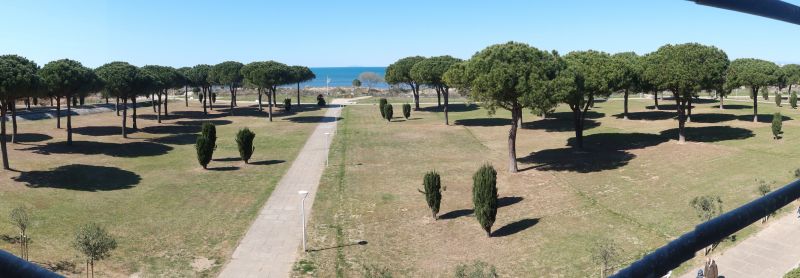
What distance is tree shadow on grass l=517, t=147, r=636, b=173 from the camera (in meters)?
37.9

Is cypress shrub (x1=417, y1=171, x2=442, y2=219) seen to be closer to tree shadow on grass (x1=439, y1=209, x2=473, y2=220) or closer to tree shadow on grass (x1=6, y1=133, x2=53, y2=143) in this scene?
tree shadow on grass (x1=439, y1=209, x2=473, y2=220)

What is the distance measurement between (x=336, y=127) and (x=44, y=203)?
135ft

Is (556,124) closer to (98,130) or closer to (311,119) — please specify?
(311,119)

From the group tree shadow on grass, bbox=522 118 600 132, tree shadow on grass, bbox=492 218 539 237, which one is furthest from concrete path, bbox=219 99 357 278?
tree shadow on grass, bbox=522 118 600 132

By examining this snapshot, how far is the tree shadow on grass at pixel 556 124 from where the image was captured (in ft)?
194

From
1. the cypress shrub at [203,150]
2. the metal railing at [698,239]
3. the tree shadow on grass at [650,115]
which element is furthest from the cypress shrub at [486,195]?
the tree shadow on grass at [650,115]

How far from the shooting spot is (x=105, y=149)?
46062mm

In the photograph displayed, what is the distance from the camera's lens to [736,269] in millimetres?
19125

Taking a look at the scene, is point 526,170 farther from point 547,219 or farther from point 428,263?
point 428,263

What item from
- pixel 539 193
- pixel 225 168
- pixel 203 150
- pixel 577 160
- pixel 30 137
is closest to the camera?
pixel 539 193

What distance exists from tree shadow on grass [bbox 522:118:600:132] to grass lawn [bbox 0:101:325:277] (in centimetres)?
2783

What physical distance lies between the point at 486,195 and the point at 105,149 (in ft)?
122

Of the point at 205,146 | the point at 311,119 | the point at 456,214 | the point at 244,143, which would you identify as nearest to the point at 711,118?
the point at 456,214

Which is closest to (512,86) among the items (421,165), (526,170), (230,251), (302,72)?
(526,170)
